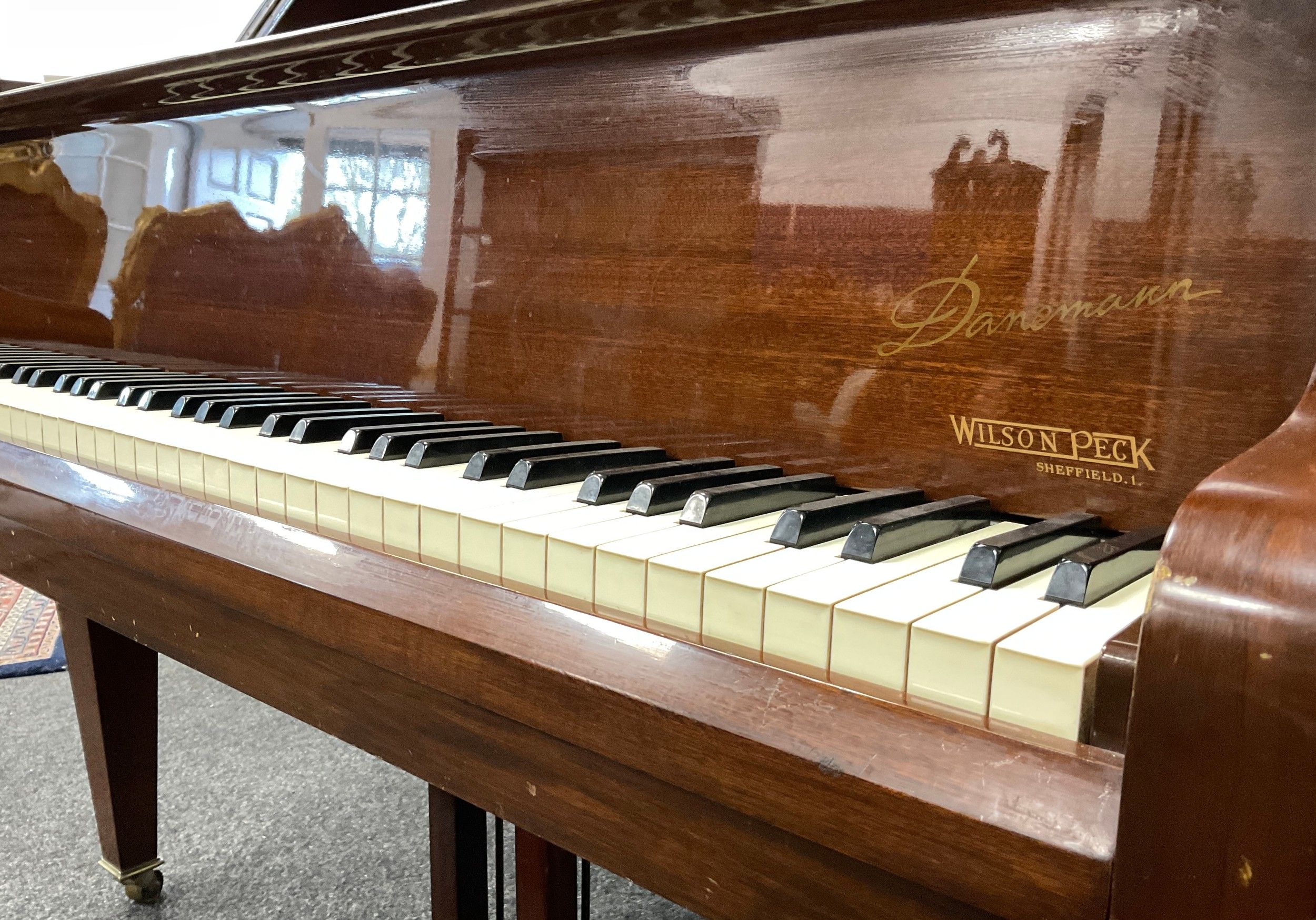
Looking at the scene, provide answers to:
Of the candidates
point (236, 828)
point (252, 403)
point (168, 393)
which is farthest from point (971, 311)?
point (236, 828)

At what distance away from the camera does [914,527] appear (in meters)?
0.64

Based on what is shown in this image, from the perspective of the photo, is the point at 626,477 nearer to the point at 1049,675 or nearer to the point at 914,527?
the point at 914,527

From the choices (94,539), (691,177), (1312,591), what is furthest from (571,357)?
(1312,591)

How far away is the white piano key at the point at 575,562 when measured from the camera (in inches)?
24.6

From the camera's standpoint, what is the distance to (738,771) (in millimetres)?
524

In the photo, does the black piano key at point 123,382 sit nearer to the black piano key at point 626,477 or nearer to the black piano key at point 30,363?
the black piano key at point 30,363

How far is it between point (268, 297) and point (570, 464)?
784mm

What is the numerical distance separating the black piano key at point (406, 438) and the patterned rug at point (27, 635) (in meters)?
1.87

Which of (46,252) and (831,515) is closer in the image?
(831,515)

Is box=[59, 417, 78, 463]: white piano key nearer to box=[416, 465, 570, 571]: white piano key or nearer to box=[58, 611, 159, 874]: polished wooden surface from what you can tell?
box=[58, 611, 159, 874]: polished wooden surface

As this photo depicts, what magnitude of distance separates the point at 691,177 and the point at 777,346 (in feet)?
0.65

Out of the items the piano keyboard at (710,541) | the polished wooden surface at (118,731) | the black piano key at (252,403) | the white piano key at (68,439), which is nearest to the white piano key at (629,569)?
the piano keyboard at (710,541)

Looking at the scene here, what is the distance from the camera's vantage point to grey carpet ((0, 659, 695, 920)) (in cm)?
160

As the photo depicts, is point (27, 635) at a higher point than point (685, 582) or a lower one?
lower
